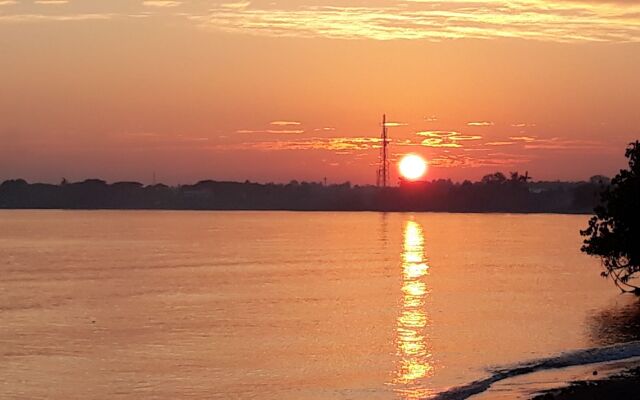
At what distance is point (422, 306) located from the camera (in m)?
65.8

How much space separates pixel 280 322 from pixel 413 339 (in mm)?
9799

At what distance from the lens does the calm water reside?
37781 millimetres

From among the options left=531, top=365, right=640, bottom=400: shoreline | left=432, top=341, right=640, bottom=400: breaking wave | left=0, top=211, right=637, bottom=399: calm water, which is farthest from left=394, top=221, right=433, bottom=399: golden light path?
left=531, top=365, right=640, bottom=400: shoreline

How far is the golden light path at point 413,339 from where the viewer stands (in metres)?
36.6

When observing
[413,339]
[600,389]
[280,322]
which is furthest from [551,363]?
[280,322]

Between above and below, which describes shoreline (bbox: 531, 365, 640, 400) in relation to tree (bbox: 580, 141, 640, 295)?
below

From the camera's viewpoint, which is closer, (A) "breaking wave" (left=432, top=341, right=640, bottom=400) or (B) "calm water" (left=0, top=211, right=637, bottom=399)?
(A) "breaking wave" (left=432, top=341, right=640, bottom=400)

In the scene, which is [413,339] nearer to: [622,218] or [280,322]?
[280,322]

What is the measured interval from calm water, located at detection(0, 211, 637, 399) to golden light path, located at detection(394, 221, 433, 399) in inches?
4.2

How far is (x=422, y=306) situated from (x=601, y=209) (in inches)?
525

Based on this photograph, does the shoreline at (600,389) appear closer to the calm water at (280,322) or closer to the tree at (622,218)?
the calm water at (280,322)

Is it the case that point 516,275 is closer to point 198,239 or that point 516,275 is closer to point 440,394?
point 440,394

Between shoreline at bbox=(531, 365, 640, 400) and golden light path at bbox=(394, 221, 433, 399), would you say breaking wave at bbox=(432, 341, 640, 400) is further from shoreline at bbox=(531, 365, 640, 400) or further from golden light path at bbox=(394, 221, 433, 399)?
shoreline at bbox=(531, 365, 640, 400)

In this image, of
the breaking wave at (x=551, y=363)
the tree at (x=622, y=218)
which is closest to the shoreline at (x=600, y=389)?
the breaking wave at (x=551, y=363)
